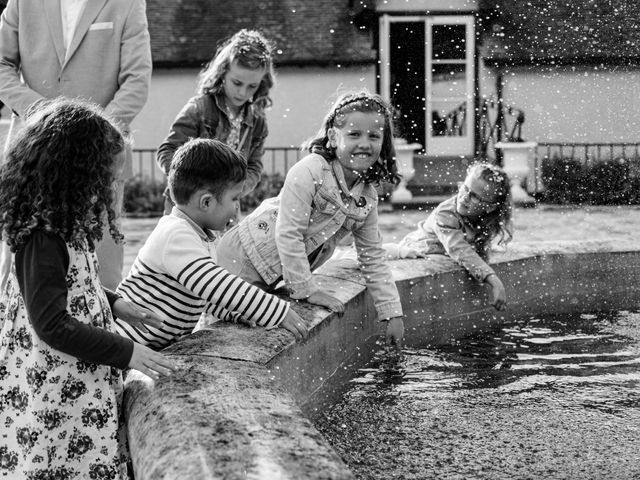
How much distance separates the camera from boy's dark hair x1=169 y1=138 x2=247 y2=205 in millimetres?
3652

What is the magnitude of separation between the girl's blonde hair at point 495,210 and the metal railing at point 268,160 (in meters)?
14.4

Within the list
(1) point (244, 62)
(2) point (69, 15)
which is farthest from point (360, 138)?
(2) point (69, 15)


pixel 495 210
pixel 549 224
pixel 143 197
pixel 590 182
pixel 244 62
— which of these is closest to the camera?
pixel 244 62

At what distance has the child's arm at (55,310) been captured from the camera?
9.30ft

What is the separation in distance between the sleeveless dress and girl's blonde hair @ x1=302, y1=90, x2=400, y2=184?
2.05 metres

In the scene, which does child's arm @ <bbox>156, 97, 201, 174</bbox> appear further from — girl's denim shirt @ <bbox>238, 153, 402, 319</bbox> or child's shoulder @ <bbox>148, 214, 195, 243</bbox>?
child's shoulder @ <bbox>148, 214, 195, 243</bbox>

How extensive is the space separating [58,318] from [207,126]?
2.99 metres

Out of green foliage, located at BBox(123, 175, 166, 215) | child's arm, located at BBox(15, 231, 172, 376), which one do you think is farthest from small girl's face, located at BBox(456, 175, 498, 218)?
green foliage, located at BBox(123, 175, 166, 215)

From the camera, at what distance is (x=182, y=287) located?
369cm

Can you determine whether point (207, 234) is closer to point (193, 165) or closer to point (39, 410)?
point (193, 165)

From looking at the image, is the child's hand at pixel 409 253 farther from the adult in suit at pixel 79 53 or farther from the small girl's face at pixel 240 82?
the adult in suit at pixel 79 53

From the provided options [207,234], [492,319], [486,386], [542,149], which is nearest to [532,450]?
[486,386]

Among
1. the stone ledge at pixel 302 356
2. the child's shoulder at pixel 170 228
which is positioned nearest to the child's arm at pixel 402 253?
the stone ledge at pixel 302 356

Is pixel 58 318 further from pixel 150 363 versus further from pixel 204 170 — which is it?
pixel 204 170
